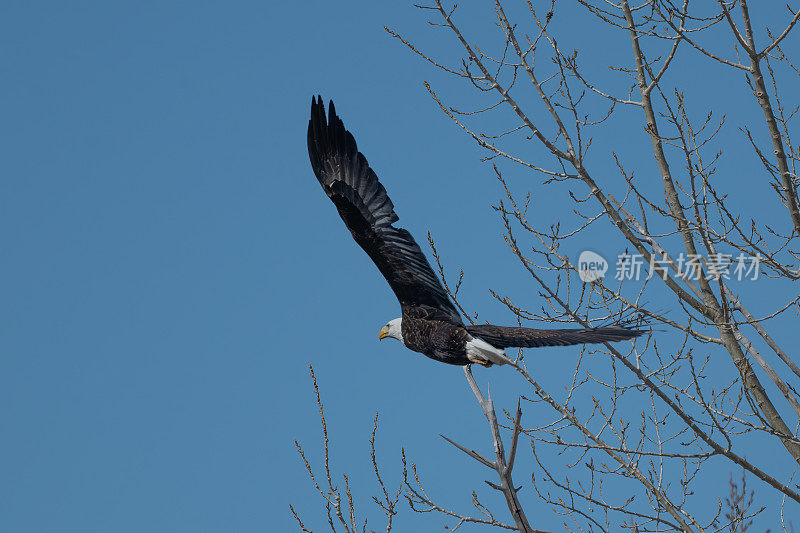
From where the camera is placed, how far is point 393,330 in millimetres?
5891

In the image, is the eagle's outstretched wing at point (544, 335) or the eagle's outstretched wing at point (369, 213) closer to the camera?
the eagle's outstretched wing at point (544, 335)

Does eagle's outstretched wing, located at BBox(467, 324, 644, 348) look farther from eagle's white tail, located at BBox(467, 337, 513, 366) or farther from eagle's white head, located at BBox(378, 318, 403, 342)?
eagle's white head, located at BBox(378, 318, 403, 342)

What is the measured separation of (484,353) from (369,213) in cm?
133

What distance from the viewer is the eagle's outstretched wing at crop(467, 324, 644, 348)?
4680 millimetres

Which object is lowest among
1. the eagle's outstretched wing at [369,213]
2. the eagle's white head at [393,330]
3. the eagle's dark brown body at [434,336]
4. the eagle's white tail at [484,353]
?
the eagle's white tail at [484,353]

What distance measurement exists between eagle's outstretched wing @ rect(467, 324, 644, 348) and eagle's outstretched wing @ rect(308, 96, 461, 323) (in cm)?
34

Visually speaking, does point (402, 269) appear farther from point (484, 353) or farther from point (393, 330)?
point (484, 353)

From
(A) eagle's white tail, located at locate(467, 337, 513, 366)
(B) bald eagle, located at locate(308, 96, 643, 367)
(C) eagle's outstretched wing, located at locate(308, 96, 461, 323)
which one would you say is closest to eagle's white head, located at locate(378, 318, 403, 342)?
(B) bald eagle, located at locate(308, 96, 643, 367)

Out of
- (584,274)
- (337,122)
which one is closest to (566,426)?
(584,274)

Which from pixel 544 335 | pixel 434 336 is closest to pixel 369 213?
pixel 434 336

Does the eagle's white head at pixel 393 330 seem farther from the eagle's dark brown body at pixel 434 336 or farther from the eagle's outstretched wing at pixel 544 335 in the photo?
the eagle's outstretched wing at pixel 544 335

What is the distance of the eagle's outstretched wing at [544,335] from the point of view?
468cm

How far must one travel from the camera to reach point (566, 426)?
16.1ft

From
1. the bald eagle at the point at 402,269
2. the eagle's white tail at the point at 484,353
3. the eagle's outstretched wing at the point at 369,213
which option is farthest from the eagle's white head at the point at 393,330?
the eagle's white tail at the point at 484,353
